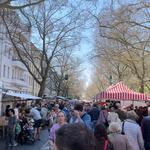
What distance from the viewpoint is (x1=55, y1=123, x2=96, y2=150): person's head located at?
9.12 feet

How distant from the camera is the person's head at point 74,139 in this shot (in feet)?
9.12

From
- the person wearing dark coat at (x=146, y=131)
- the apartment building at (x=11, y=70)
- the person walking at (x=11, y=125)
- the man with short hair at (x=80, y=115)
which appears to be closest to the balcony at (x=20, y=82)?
the apartment building at (x=11, y=70)

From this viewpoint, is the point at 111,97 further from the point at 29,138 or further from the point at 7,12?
the point at 7,12

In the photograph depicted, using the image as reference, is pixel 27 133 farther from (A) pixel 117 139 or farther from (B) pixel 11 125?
(A) pixel 117 139

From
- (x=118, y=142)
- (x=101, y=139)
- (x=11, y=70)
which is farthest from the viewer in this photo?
(x=11, y=70)

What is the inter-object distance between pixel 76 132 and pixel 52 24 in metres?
40.1

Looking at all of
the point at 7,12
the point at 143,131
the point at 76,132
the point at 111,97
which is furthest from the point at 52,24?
the point at 76,132

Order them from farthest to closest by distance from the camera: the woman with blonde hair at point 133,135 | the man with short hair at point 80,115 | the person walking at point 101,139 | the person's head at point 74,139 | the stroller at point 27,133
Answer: the stroller at point 27,133, the man with short hair at point 80,115, the woman with blonde hair at point 133,135, the person walking at point 101,139, the person's head at point 74,139

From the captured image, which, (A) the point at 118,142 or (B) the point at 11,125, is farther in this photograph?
(B) the point at 11,125

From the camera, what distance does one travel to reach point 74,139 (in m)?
2.79

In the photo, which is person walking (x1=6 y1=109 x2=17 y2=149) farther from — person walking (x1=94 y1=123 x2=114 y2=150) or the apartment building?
the apartment building

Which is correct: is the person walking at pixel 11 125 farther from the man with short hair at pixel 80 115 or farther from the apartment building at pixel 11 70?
the apartment building at pixel 11 70

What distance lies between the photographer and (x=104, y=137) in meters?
6.88

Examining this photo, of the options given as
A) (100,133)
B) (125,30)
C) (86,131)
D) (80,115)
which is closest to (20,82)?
(125,30)
